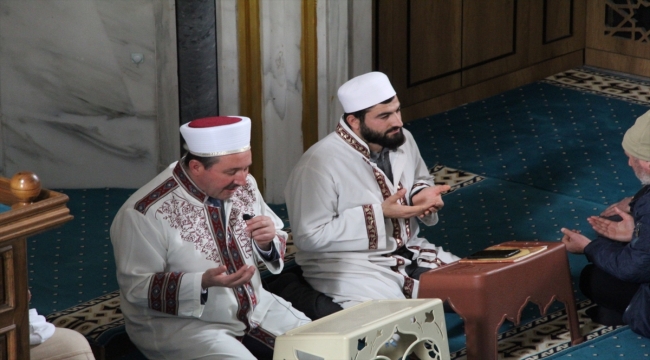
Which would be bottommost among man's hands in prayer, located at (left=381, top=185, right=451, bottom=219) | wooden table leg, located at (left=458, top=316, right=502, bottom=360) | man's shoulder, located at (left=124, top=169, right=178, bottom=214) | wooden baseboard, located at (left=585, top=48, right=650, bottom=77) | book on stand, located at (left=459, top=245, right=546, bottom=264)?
wooden table leg, located at (left=458, top=316, right=502, bottom=360)

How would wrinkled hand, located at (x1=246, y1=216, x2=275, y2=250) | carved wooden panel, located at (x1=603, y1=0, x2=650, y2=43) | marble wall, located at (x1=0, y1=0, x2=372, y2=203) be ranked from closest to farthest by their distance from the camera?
1. wrinkled hand, located at (x1=246, y1=216, x2=275, y2=250)
2. marble wall, located at (x1=0, y1=0, x2=372, y2=203)
3. carved wooden panel, located at (x1=603, y1=0, x2=650, y2=43)

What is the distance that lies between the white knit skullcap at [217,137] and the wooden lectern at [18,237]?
96cm

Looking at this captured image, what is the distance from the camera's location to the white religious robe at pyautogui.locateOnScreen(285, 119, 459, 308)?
4.55 meters

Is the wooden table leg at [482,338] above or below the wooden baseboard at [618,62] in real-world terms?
below

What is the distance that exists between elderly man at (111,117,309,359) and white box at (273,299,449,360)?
352 millimetres

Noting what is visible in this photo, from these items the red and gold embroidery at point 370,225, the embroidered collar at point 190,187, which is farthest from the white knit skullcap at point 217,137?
the red and gold embroidery at point 370,225

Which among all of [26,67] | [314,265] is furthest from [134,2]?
[314,265]

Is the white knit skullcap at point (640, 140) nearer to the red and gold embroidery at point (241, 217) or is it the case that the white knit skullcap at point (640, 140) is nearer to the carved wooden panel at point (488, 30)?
the red and gold embroidery at point (241, 217)

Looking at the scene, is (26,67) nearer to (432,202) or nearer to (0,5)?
(0,5)

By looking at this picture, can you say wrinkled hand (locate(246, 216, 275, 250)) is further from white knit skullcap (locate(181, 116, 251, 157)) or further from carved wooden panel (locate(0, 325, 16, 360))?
carved wooden panel (locate(0, 325, 16, 360))

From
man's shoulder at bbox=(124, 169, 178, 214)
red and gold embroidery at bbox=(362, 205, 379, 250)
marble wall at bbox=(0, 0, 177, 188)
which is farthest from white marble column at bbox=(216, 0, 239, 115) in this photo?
man's shoulder at bbox=(124, 169, 178, 214)

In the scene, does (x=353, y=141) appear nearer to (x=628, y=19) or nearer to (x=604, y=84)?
(x=604, y=84)

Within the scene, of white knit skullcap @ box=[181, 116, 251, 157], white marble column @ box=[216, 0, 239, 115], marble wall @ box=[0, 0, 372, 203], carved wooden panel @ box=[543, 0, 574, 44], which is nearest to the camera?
white knit skullcap @ box=[181, 116, 251, 157]

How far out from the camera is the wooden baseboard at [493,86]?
7.70 metres
